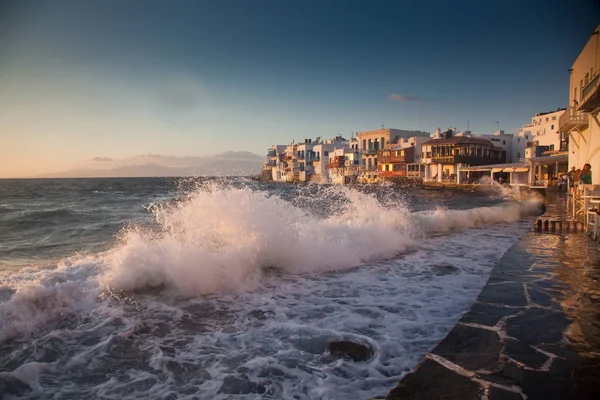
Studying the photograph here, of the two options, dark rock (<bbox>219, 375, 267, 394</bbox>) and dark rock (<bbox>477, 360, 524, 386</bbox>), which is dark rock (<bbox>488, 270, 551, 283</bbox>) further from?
dark rock (<bbox>219, 375, 267, 394</bbox>)

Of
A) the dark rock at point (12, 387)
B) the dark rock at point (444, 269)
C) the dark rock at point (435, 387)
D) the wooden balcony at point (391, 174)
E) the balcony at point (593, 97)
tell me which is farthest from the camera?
the wooden balcony at point (391, 174)

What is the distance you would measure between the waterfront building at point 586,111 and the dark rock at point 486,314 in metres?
11.0

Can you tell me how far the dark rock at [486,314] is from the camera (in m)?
4.35

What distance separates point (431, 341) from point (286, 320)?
218 centimetres

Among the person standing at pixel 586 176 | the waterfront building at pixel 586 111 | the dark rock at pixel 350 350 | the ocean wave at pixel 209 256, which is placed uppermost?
the waterfront building at pixel 586 111

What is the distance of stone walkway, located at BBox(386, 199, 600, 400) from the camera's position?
2.90 meters

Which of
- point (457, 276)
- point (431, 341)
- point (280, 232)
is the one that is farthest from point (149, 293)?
point (457, 276)

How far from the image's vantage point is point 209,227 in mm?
9672

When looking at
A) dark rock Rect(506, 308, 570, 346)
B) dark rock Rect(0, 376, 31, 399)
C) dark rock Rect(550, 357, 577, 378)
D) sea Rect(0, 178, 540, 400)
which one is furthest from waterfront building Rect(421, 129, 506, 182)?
dark rock Rect(0, 376, 31, 399)

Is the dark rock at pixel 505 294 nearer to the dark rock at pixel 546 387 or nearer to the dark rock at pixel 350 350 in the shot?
the dark rock at pixel 350 350

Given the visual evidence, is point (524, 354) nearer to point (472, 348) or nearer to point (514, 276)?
point (472, 348)

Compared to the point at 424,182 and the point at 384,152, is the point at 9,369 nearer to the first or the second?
the point at 424,182

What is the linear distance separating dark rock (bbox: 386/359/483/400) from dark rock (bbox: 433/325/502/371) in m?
0.26

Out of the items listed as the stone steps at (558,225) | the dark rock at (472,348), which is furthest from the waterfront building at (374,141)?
the dark rock at (472,348)
